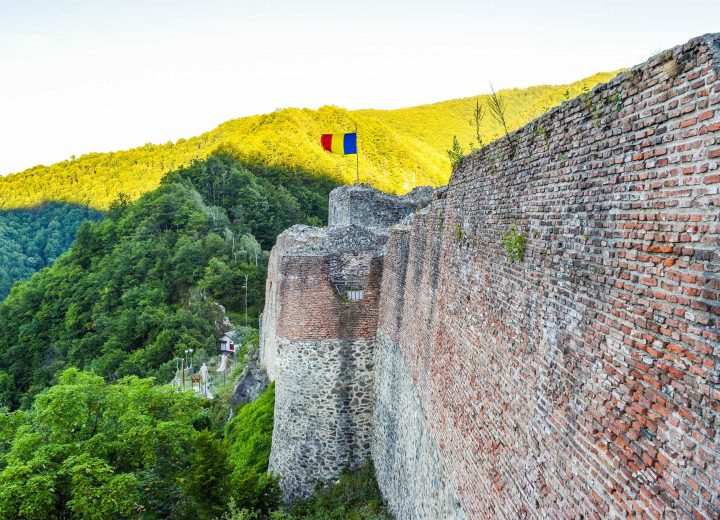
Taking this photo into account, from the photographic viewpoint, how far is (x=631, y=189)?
10.7 ft

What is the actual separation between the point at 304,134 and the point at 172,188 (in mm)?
27012

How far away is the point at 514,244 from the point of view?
5.05 metres

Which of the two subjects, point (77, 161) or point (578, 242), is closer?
point (578, 242)

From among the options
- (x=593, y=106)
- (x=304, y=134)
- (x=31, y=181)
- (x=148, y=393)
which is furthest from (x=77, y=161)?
(x=593, y=106)

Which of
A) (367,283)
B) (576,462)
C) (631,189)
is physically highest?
(631,189)

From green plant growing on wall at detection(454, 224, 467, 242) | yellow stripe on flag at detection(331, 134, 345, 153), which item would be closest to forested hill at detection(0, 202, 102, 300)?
yellow stripe on flag at detection(331, 134, 345, 153)

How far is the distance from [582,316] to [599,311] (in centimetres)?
22

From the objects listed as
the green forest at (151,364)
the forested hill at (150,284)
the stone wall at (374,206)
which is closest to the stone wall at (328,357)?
the green forest at (151,364)

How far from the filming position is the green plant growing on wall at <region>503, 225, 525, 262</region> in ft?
16.1

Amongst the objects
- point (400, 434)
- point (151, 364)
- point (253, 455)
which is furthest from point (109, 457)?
point (151, 364)

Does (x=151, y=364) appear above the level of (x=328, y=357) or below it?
below

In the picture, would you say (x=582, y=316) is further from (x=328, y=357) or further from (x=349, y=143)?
(x=349, y=143)

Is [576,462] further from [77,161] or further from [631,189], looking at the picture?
[77,161]

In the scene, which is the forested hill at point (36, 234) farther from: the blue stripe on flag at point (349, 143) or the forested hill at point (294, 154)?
the blue stripe on flag at point (349, 143)
